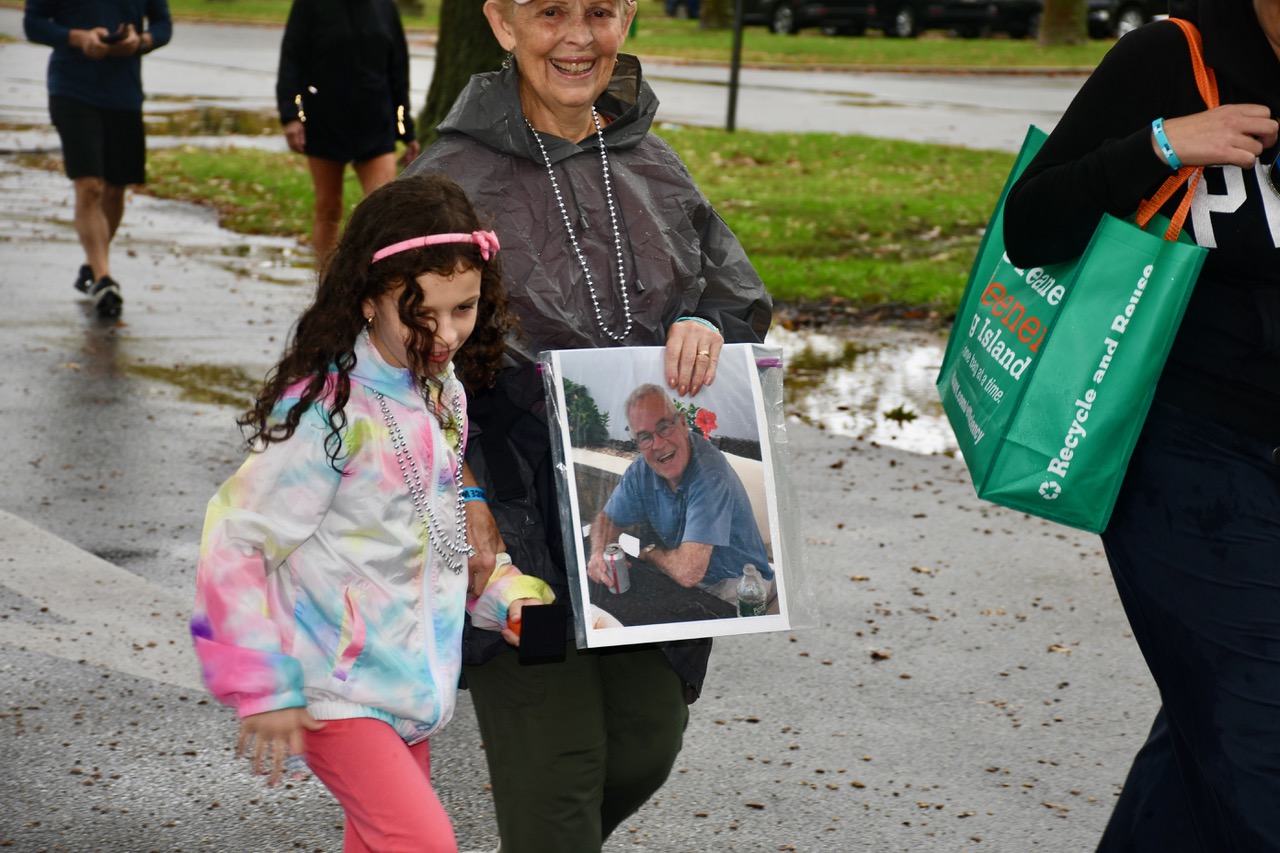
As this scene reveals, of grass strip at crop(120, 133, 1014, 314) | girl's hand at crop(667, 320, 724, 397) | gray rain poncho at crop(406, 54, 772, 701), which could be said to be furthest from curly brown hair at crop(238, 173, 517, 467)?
grass strip at crop(120, 133, 1014, 314)

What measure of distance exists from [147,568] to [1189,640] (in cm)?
368

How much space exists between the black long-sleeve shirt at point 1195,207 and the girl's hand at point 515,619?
1085mm


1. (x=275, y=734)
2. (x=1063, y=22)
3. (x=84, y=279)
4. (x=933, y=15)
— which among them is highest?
(x=275, y=734)

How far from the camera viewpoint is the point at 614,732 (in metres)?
3.02

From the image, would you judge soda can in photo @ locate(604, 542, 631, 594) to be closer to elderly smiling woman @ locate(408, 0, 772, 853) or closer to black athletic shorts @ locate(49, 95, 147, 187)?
elderly smiling woman @ locate(408, 0, 772, 853)

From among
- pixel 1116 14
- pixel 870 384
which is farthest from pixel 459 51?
pixel 1116 14

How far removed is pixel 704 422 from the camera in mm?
2869

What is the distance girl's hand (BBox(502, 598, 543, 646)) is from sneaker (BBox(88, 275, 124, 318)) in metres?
6.67

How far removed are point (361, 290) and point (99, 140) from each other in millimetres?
6898

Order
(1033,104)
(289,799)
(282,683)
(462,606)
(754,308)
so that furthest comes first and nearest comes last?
(1033,104)
(289,799)
(754,308)
(462,606)
(282,683)

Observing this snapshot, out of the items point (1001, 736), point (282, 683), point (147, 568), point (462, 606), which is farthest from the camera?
point (147, 568)

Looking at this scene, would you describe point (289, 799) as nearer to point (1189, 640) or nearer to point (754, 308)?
point (754, 308)

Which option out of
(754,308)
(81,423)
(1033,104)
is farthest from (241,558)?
(1033,104)

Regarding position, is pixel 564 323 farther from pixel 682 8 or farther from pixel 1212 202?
pixel 682 8
